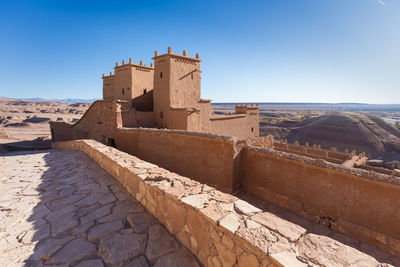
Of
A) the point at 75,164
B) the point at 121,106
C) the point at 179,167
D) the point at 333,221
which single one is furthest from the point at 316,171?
the point at 121,106

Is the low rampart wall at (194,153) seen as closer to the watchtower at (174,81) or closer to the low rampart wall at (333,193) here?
the low rampart wall at (333,193)

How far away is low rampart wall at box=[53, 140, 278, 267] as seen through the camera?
1.94 meters

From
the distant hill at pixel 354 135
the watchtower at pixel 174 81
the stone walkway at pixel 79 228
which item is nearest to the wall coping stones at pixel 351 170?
the stone walkway at pixel 79 228

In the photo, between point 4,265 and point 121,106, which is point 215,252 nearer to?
point 4,265

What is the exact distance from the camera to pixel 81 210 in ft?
12.0

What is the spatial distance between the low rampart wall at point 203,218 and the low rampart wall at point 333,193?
488 cm

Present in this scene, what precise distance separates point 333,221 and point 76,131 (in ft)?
63.4

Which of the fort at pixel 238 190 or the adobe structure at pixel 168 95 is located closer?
the fort at pixel 238 190

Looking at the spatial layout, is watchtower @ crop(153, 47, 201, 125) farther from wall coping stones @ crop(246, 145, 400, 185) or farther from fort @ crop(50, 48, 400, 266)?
wall coping stones @ crop(246, 145, 400, 185)

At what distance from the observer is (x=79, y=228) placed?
3135 millimetres

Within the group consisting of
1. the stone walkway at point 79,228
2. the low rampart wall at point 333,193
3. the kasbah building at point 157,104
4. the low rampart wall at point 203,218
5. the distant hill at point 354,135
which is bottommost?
the distant hill at point 354,135

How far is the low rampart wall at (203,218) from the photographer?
194 cm

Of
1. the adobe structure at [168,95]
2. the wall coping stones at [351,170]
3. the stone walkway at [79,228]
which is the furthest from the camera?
the adobe structure at [168,95]

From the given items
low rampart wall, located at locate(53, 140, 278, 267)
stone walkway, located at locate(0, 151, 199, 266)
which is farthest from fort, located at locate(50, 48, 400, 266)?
stone walkway, located at locate(0, 151, 199, 266)
